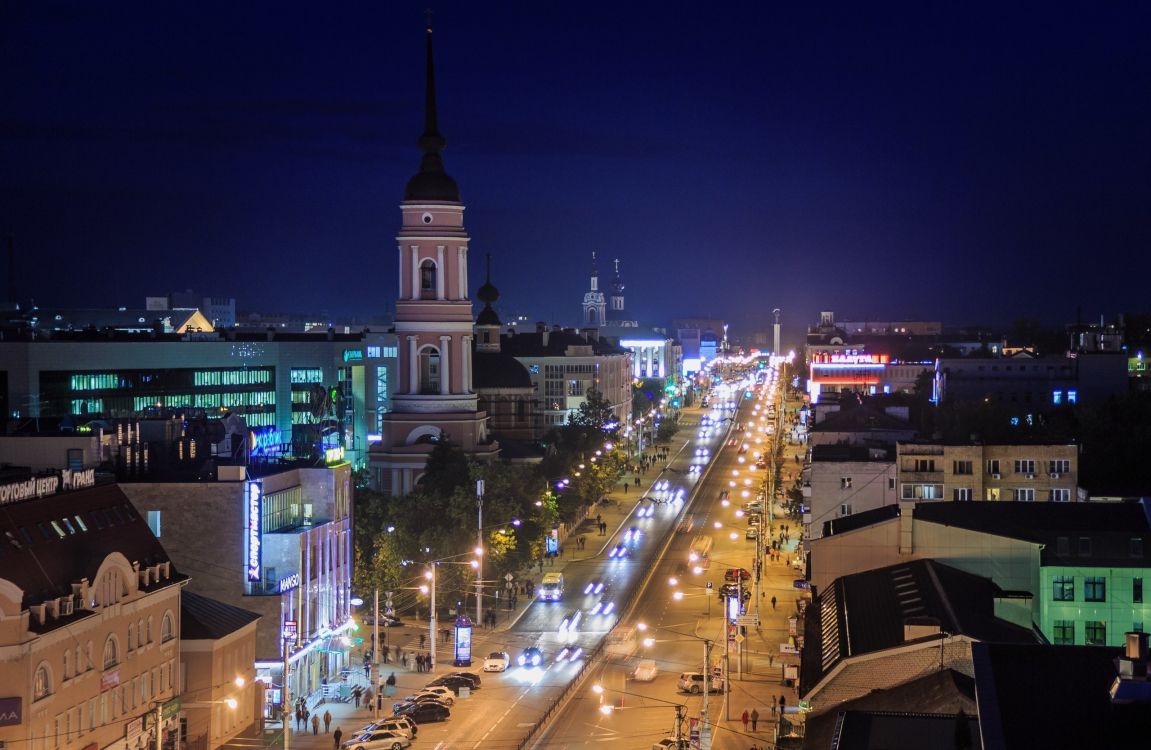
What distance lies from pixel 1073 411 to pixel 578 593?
5558cm

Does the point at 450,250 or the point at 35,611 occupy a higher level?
the point at 450,250

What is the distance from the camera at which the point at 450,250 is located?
99.9m

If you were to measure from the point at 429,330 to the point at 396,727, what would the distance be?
173 ft

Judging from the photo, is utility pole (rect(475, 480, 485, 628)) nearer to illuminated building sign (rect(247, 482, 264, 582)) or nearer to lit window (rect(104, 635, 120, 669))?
illuminated building sign (rect(247, 482, 264, 582))

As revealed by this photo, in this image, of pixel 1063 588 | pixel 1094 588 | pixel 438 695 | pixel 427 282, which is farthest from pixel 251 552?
pixel 427 282

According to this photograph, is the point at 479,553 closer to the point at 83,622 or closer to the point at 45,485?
the point at 45,485

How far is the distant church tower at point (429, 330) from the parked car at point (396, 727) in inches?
1912

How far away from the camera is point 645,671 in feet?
196

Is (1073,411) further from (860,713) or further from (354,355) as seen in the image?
(860,713)

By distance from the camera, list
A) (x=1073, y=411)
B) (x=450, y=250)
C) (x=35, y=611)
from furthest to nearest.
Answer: (x=1073, y=411)
(x=450, y=250)
(x=35, y=611)

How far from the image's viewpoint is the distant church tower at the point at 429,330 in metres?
99.6

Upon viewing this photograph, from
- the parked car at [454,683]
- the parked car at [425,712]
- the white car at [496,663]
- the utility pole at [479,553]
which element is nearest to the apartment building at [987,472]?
the utility pole at [479,553]

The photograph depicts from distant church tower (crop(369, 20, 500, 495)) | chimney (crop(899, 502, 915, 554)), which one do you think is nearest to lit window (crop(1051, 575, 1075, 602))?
chimney (crop(899, 502, 915, 554))

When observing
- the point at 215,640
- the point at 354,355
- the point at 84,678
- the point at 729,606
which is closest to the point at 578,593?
the point at 729,606
